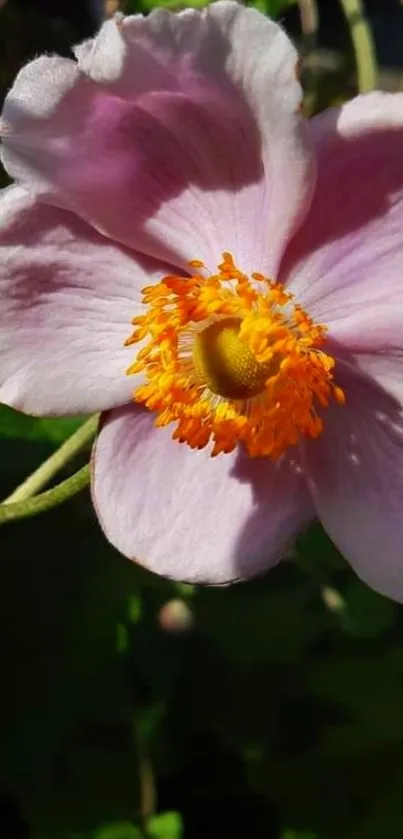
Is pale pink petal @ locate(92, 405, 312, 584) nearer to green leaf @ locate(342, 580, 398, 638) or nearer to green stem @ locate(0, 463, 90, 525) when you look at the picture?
green stem @ locate(0, 463, 90, 525)

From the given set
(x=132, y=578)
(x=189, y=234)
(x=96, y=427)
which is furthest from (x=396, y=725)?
(x=189, y=234)

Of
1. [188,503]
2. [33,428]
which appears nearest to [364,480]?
[188,503]

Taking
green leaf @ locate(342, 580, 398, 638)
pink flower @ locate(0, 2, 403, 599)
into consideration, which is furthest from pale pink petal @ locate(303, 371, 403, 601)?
green leaf @ locate(342, 580, 398, 638)

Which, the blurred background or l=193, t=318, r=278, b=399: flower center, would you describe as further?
the blurred background

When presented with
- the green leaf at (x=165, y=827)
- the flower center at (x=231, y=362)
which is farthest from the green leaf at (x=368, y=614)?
the flower center at (x=231, y=362)

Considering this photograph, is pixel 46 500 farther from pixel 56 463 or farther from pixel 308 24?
pixel 308 24

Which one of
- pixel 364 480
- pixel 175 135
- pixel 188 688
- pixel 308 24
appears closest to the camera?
pixel 175 135
